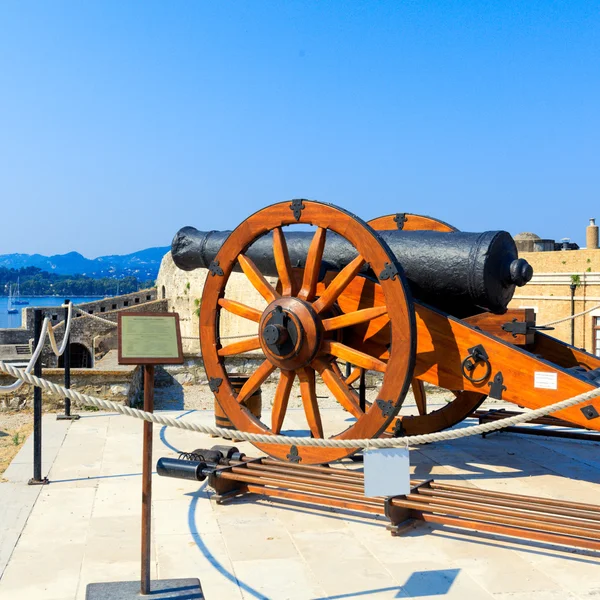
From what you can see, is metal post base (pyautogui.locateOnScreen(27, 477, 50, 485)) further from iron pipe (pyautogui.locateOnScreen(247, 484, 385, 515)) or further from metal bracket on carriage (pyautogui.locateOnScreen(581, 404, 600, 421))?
metal bracket on carriage (pyautogui.locateOnScreen(581, 404, 600, 421))

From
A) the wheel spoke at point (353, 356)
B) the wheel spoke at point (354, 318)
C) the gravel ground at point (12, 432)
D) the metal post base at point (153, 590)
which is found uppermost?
the wheel spoke at point (354, 318)

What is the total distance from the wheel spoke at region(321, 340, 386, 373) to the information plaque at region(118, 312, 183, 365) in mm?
1528

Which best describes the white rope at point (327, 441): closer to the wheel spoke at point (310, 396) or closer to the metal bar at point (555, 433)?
the wheel spoke at point (310, 396)

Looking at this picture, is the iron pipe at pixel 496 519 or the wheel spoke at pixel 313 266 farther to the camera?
the wheel spoke at pixel 313 266

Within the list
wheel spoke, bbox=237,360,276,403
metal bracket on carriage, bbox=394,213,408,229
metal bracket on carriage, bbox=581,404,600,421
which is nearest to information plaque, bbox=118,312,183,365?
wheel spoke, bbox=237,360,276,403

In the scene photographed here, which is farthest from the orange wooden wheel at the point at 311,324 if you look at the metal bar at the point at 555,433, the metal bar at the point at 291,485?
the metal bar at the point at 555,433

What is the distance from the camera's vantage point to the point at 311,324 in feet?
16.4

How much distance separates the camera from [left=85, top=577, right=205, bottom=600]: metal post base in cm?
306

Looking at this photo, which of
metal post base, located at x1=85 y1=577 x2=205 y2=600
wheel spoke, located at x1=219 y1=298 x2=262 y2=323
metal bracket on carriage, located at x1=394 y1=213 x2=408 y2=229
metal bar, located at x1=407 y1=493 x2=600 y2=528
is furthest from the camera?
metal bracket on carriage, located at x1=394 y1=213 x2=408 y2=229

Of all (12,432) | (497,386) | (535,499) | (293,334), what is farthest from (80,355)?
(535,499)

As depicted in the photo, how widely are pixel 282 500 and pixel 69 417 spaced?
3256mm

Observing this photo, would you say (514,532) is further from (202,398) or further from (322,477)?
(202,398)

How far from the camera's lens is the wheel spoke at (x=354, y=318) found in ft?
15.7

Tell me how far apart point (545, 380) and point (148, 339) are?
2372mm
